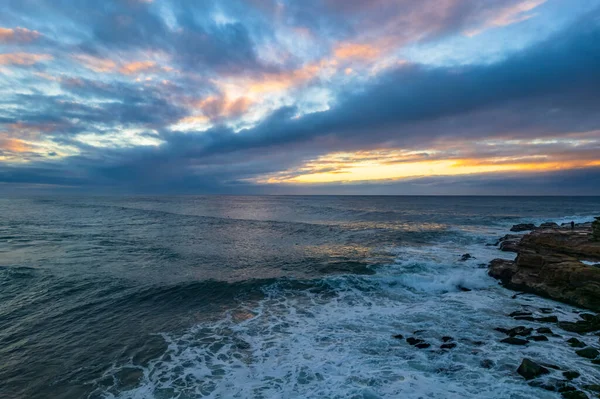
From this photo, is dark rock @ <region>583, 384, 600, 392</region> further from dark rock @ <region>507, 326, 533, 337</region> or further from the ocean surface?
dark rock @ <region>507, 326, 533, 337</region>

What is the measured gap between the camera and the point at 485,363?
9.67m

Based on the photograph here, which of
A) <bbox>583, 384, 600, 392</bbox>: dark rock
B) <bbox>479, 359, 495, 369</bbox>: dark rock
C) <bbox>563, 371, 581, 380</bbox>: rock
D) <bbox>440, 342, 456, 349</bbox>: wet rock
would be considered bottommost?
<bbox>440, 342, 456, 349</bbox>: wet rock

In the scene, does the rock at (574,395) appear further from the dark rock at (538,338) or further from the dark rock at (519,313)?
the dark rock at (519,313)

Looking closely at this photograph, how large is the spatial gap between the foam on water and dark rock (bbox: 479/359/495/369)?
0.06 m

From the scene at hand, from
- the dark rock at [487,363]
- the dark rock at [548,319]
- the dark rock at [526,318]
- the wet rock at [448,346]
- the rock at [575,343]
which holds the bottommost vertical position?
the dark rock at [526,318]

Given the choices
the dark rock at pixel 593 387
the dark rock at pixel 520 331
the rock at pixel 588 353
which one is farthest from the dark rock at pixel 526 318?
the dark rock at pixel 593 387

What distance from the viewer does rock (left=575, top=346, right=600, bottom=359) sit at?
9.96 meters

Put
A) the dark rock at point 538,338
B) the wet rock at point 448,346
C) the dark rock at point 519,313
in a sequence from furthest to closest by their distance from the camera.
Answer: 1. the dark rock at point 519,313
2. the dark rock at point 538,338
3. the wet rock at point 448,346

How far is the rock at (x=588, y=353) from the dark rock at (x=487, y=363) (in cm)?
321

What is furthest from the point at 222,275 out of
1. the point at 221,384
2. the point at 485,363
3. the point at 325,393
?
the point at 485,363

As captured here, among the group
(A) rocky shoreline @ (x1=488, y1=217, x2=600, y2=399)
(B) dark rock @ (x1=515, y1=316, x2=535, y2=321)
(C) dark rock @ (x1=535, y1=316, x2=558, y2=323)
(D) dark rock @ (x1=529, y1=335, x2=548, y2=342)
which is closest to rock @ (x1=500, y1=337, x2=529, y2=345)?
(A) rocky shoreline @ (x1=488, y1=217, x2=600, y2=399)

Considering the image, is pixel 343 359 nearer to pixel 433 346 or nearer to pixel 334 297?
pixel 433 346

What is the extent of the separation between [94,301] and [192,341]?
7829mm

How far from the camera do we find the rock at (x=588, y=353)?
996 cm
